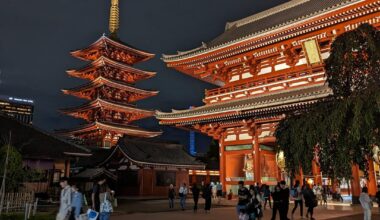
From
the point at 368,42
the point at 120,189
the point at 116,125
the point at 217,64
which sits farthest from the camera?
the point at 116,125

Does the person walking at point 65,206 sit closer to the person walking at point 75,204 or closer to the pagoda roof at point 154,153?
the person walking at point 75,204

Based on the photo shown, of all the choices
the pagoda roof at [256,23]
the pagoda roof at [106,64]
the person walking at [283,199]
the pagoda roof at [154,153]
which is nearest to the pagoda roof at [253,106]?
the pagoda roof at [256,23]

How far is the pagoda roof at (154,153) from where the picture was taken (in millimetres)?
30422

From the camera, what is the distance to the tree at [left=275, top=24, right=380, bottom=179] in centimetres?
749

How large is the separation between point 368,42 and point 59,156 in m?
17.2

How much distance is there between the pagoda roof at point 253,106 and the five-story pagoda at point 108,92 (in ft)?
74.4

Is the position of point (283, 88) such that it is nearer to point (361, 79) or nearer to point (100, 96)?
point (361, 79)

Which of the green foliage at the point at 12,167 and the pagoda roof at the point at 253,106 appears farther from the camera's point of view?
the pagoda roof at the point at 253,106

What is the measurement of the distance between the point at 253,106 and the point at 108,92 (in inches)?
1252

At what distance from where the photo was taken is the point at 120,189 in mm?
31734

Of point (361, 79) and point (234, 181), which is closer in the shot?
point (361, 79)

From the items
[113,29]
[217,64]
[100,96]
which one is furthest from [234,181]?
[113,29]

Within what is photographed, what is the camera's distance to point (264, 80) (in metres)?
21.4

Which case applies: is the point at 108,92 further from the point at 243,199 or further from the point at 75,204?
the point at 75,204
